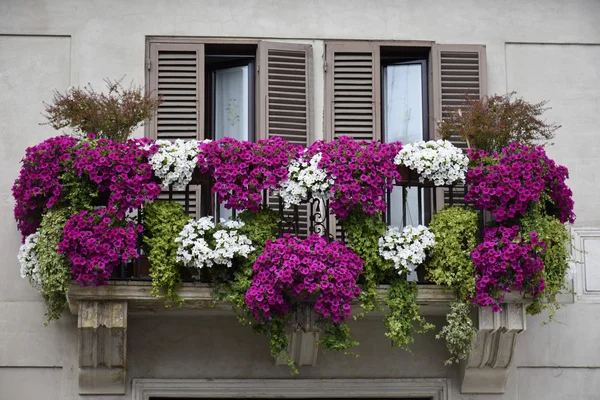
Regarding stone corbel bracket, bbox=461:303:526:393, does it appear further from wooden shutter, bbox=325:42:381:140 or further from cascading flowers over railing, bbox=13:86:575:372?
wooden shutter, bbox=325:42:381:140

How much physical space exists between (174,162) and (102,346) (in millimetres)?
1607

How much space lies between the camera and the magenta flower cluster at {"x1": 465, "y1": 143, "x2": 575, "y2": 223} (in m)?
11.1

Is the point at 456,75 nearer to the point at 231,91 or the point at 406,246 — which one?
the point at 231,91

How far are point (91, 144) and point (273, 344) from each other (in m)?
2.10

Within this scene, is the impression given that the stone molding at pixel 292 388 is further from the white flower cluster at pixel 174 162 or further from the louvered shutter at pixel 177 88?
the louvered shutter at pixel 177 88

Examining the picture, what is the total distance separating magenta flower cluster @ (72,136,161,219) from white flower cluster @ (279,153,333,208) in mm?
1015

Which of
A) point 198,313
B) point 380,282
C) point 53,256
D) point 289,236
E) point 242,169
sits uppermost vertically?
point 242,169

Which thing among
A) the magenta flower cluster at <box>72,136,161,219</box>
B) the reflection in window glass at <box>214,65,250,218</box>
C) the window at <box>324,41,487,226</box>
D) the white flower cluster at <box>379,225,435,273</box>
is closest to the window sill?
the white flower cluster at <box>379,225,435,273</box>

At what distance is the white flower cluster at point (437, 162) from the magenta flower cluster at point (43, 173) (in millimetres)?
2598

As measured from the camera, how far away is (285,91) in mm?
12609

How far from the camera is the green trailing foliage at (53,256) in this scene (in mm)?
10945

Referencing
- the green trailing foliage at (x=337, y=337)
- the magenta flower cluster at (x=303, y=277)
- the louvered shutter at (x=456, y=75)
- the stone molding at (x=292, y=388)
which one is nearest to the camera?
the magenta flower cluster at (x=303, y=277)

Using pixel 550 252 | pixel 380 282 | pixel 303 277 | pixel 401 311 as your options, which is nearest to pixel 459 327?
pixel 401 311

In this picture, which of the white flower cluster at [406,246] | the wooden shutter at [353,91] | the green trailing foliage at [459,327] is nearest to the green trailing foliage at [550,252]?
the green trailing foliage at [459,327]
